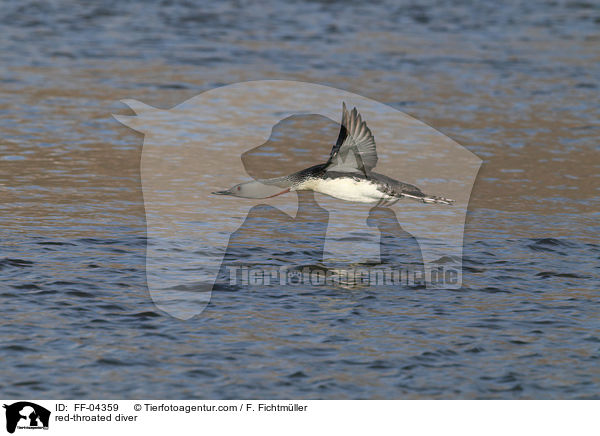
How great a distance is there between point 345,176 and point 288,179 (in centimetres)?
62

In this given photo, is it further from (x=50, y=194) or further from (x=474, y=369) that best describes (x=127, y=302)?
(x=50, y=194)

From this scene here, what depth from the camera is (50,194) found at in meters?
14.0

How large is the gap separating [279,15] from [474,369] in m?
20.1

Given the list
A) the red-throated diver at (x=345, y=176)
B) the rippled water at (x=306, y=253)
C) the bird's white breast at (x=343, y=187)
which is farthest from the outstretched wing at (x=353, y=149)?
the rippled water at (x=306, y=253)

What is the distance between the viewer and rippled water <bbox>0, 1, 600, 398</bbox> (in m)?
8.68

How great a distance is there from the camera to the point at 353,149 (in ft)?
35.6

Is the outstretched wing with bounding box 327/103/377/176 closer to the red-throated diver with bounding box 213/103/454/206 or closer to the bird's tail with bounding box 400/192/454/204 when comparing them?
the red-throated diver with bounding box 213/103/454/206

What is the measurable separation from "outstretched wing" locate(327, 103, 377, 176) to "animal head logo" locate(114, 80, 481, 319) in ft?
0.04

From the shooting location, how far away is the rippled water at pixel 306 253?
8680mm

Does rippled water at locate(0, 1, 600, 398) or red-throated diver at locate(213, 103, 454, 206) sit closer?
rippled water at locate(0, 1, 600, 398)
